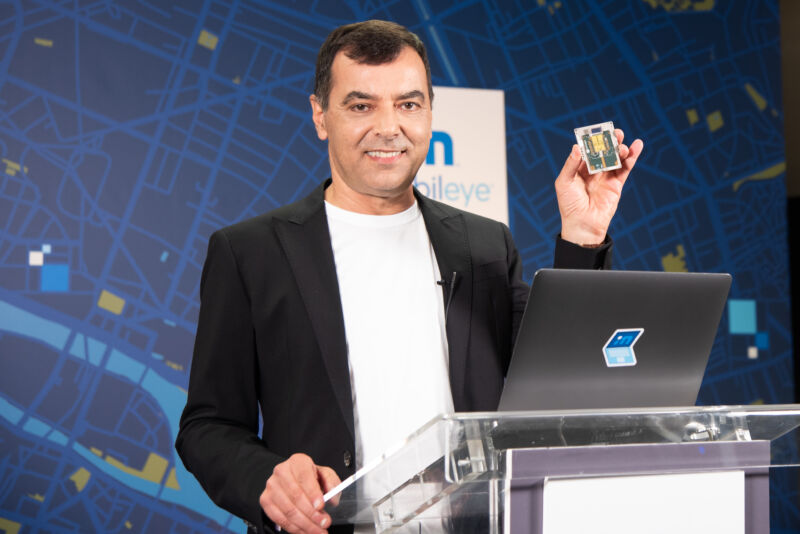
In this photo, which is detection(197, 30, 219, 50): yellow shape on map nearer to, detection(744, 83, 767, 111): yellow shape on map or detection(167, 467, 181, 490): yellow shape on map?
detection(167, 467, 181, 490): yellow shape on map

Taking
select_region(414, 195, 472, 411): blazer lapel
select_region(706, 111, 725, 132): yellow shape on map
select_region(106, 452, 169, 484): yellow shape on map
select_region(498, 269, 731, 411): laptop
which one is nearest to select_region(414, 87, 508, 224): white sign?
select_region(706, 111, 725, 132): yellow shape on map

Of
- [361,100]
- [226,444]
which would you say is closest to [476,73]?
[361,100]

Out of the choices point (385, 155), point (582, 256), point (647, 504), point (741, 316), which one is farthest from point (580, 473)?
point (741, 316)

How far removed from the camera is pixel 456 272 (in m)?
1.63

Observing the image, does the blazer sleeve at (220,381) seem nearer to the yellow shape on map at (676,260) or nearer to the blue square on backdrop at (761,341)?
the yellow shape on map at (676,260)

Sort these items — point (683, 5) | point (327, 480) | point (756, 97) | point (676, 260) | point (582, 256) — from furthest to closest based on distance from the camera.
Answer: point (756, 97) < point (683, 5) < point (676, 260) < point (582, 256) < point (327, 480)

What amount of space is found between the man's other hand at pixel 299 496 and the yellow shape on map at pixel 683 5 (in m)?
4.27

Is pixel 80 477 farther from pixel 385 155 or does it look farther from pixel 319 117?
pixel 385 155

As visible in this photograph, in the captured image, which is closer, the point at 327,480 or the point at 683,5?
the point at 327,480

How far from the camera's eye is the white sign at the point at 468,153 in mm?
4059

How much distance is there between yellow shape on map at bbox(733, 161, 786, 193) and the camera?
477 cm

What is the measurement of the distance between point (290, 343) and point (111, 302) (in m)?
2.09

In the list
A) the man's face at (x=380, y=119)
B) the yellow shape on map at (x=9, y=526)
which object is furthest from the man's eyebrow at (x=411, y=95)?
the yellow shape on map at (x=9, y=526)

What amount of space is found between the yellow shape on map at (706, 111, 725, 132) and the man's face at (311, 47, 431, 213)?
3480mm
